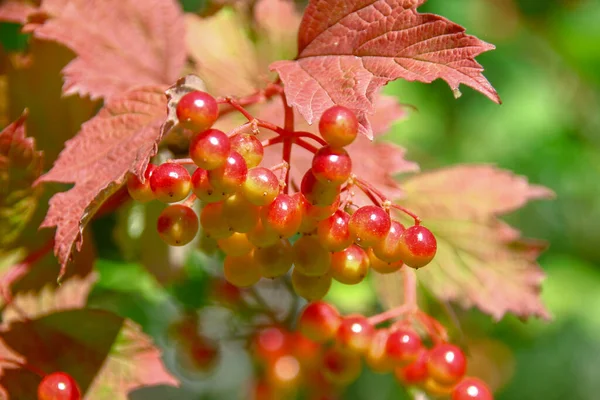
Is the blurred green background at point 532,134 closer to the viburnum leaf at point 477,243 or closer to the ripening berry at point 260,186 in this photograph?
the viburnum leaf at point 477,243

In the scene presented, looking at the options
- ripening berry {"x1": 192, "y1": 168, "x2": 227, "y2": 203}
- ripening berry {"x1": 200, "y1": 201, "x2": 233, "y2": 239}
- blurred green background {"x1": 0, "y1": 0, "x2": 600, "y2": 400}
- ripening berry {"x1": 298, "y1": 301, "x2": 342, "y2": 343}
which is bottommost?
blurred green background {"x1": 0, "y1": 0, "x2": 600, "y2": 400}

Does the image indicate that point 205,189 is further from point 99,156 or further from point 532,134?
point 532,134

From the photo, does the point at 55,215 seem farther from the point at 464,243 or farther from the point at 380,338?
the point at 464,243

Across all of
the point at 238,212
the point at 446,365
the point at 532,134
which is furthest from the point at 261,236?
the point at 532,134

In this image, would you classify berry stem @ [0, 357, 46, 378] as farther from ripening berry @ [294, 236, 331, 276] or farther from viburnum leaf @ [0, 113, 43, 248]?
ripening berry @ [294, 236, 331, 276]

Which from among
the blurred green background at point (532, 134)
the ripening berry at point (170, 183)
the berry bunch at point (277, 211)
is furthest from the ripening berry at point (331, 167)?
the blurred green background at point (532, 134)

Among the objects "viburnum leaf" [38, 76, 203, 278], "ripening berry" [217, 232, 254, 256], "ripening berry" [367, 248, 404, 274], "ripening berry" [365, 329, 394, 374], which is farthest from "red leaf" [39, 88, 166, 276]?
"ripening berry" [365, 329, 394, 374]

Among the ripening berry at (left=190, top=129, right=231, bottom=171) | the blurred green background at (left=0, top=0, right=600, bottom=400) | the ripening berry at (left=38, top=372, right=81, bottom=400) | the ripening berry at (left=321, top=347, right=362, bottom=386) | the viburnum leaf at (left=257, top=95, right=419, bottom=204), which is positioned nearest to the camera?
the ripening berry at (left=190, top=129, right=231, bottom=171)
